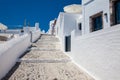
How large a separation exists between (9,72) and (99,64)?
14.0ft

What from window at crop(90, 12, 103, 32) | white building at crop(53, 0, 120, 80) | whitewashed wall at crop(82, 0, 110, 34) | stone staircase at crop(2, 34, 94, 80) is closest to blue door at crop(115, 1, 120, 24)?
white building at crop(53, 0, 120, 80)

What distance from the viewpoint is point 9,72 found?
8.16m

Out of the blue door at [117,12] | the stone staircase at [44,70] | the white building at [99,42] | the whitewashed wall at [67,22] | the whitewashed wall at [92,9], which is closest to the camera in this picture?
the white building at [99,42]

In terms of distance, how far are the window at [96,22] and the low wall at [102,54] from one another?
8.56 ft

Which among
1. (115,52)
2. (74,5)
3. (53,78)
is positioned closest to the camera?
(115,52)

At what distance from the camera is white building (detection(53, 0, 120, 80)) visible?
6059 millimetres

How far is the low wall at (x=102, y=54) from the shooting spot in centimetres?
591

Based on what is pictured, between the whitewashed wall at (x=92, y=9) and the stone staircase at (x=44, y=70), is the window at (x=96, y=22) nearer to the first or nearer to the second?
the whitewashed wall at (x=92, y=9)

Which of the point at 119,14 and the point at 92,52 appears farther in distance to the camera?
the point at 119,14

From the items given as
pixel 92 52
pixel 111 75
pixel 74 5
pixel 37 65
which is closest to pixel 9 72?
pixel 37 65

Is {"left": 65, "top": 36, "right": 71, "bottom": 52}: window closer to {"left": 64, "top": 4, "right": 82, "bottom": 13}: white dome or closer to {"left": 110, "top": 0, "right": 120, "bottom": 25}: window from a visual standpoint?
{"left": 110, "top": 0, "right": 120, "bottom": 25}: window

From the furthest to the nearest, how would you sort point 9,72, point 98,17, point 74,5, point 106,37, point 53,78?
point 74,5 < point 98,17 < point 9,72 < point 53,78 < point 106,37

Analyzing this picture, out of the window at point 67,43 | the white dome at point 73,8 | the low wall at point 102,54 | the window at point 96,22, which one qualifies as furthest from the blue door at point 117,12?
the white dome at point 73,8

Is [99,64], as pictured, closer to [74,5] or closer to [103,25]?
[103,25]
